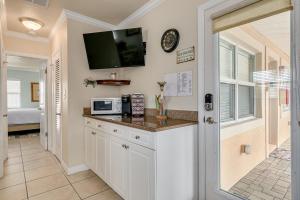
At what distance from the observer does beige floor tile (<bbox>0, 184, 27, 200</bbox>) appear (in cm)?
195

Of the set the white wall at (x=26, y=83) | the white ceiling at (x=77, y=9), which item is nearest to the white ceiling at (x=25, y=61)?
the white wall at (x=26, y=83)

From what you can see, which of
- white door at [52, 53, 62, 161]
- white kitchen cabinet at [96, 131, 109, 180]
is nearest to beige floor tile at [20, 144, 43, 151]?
white door at [52, 53, 62, 161]

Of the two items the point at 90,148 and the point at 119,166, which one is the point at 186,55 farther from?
the point at 90,148

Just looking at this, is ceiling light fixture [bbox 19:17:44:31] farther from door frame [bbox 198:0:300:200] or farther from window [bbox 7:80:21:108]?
window [bbox 7:80:21:108]

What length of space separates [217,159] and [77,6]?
280cm

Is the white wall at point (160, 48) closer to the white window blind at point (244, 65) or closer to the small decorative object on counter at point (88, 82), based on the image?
the white window blind at point (244, 65)

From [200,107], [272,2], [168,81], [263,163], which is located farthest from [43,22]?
[263,163]

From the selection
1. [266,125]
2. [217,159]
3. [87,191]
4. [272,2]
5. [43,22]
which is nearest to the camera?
[272,2]

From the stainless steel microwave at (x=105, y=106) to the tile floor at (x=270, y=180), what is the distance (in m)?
1.84

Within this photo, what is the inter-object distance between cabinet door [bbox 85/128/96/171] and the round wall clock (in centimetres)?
156

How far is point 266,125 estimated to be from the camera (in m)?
1.53

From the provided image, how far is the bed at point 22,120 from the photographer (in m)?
5.22

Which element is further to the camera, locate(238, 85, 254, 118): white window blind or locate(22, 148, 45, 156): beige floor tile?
locate(22, 148, 45, 156): beige floor tile

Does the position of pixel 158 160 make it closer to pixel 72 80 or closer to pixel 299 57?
pixel 299 57
